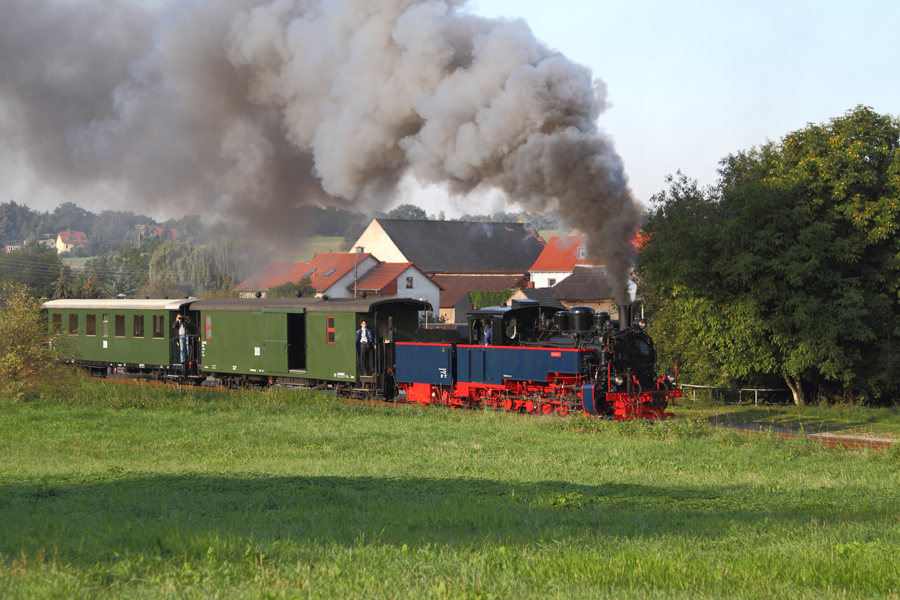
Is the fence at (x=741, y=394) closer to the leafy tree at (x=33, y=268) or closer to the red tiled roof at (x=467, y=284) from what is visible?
the red tiled roof at (x=467, y=284)

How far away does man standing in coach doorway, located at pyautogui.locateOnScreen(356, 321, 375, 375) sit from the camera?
2156cm

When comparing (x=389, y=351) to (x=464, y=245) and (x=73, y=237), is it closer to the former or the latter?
(x=464, y=245)

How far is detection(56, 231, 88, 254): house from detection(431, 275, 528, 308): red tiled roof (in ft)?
175

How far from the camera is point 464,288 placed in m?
65.1

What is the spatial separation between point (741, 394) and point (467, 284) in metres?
40.5

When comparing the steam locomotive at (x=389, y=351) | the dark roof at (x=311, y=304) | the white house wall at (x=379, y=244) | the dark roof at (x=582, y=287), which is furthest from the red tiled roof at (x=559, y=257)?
the dark roof at (x=311, y=304)

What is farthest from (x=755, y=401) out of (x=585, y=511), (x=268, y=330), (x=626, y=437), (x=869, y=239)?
(x=585, y=511)

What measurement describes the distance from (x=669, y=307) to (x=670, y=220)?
9.69ft

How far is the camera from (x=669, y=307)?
87.1ft

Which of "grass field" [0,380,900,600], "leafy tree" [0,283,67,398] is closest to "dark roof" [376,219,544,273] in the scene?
"leafy tree" [0,283,67,398]

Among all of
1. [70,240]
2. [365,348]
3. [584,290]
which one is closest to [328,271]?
[584,290]

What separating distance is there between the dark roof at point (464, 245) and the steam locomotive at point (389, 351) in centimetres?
4473

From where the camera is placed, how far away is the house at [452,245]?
7231cm

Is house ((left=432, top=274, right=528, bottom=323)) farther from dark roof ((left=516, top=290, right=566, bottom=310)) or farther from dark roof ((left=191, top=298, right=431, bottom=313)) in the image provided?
dark roof ((left=191, top=298, right=431, bottom=313))
